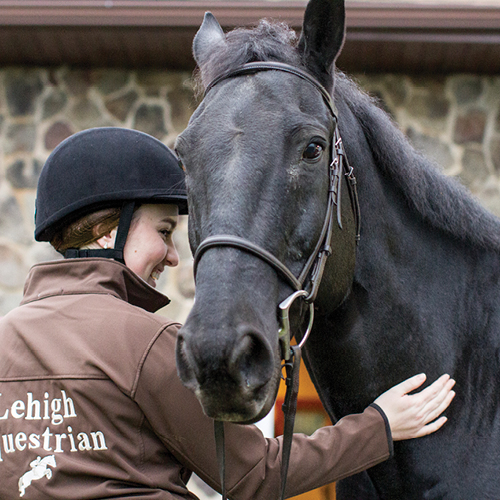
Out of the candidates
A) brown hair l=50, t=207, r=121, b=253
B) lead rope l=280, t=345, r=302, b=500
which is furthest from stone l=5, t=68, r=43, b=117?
lead rope l=280, t=345, r=302, b=500

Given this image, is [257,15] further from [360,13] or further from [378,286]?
[378,286]

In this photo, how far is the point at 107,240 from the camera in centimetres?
181

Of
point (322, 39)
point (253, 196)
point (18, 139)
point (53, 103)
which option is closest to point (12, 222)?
point (18, 139)

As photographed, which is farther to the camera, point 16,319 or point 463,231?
point 463,231

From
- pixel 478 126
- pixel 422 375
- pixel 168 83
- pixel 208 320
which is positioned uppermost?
pixel 168 83

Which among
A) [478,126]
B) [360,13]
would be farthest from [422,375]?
[478,126]

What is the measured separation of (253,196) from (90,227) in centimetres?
67

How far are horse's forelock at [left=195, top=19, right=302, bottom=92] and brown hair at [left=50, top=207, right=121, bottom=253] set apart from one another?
21.4 inches

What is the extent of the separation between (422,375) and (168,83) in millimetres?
3714

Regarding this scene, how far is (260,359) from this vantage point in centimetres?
125

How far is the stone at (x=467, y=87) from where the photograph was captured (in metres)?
4.62

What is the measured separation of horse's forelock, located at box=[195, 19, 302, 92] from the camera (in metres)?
1.65

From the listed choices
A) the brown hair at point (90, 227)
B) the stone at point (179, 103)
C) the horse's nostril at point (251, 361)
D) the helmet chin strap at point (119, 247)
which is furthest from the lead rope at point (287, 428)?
the stone at point (179, 103)

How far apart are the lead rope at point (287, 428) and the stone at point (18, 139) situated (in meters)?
3.97
